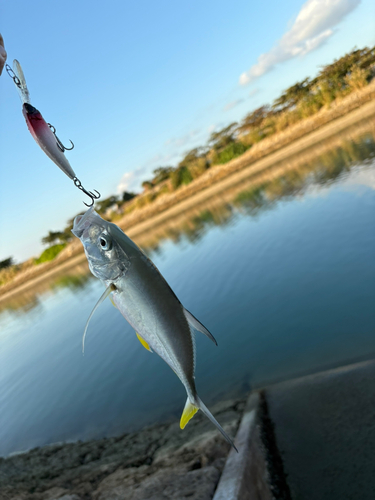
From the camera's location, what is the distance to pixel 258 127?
164ft

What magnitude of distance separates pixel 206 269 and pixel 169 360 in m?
10.4

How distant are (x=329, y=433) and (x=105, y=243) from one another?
2.96 m

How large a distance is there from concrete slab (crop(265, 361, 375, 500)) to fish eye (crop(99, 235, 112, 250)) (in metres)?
2.68

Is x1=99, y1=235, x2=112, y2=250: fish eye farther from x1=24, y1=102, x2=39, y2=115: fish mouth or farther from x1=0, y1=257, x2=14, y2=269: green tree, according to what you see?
x1=0, y1=257, x2=14, y2=269: green tree

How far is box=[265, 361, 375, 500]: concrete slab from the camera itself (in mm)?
2852

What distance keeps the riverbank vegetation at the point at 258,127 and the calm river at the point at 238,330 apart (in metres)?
9.76

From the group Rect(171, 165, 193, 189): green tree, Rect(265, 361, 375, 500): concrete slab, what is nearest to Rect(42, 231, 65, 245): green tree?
Rect(171, 165, 193, 189): green tree

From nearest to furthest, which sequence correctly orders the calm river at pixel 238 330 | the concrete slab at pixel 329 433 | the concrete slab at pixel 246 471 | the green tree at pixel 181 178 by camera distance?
the concrete slab at pixel 246 471 < the concrete slab at pixel 329 433 < the calm river at pixel 238 330 < the green tree at pixel 181 178

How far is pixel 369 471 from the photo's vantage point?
2809 millimetres

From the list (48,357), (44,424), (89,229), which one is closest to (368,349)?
(89,229)

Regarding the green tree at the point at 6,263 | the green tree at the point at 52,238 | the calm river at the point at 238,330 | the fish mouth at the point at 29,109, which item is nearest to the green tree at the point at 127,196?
the green tree at the point at 52,238

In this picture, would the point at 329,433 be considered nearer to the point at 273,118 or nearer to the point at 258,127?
the point at 273,118

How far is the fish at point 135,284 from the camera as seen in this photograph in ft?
4.49

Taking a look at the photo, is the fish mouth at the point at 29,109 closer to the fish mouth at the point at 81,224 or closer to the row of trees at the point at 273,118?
the fish mouth at the point at 81,224
